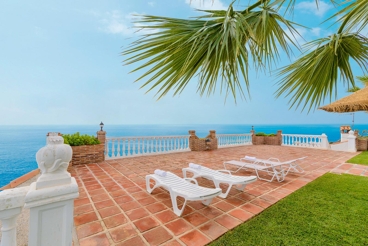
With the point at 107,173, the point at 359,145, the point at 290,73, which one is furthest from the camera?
the point at 359,145

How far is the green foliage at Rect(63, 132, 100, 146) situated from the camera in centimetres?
563

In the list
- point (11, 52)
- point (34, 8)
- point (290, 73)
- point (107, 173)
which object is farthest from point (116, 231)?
point (11, 52)

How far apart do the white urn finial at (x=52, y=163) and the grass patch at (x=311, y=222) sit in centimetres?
181

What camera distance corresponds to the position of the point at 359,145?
9.66 metres

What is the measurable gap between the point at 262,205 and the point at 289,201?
1.94ft

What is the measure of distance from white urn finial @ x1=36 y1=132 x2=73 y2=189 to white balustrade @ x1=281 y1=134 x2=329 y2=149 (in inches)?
506

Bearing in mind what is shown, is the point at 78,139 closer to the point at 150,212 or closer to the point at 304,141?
the point at 150,212

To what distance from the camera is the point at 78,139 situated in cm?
576

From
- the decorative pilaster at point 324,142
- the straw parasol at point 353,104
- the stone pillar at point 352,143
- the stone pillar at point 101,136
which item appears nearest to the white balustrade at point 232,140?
the decorative pilaster at point 324,142

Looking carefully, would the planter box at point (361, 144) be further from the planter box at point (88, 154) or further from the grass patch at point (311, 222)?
the planter box at point (88, 154)

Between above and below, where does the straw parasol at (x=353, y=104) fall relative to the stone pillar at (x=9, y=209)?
above

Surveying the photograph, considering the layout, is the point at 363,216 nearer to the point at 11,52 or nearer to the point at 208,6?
the point at 208,6

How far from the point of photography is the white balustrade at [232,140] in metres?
10.3

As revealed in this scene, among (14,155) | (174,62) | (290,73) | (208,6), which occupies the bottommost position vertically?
(14,155)
